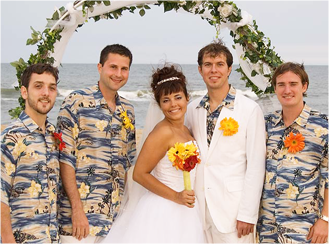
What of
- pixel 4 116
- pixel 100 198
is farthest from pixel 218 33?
pixel 4 116

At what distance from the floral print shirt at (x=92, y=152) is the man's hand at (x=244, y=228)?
4.04 ft

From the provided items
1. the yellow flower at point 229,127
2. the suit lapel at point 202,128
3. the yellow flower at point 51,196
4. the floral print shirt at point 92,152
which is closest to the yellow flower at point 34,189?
the yellow flower at point 51,196

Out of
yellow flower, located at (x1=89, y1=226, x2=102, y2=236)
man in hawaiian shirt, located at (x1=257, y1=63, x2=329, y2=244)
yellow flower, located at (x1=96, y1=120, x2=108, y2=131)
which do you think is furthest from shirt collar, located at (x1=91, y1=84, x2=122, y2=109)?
man in hawaiian shirt, located at (x1=257, y1=63, x2=329, y2=244)

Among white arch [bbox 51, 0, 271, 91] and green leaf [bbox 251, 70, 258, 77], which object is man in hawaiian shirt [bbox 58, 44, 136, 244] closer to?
white arch [bbox 51, 0, 271, 91]

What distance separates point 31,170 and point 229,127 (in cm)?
184

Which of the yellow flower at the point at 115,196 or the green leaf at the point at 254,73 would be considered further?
the green leaf at the point at 254,73

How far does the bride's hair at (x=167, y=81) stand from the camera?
4.19 meters

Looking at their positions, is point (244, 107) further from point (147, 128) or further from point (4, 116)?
point (4, 116)

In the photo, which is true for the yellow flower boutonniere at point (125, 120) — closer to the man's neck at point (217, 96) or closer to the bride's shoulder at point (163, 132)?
the bride's shoulder at point (163, 132)

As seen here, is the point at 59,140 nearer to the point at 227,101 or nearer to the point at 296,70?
the point at 227,101

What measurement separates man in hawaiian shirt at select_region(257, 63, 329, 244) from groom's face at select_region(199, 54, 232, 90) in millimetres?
563

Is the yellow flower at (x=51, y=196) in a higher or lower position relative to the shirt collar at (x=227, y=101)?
lower

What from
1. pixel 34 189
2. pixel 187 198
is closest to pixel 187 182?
pixel 187 198

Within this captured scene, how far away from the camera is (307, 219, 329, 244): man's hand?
3.78 metres
